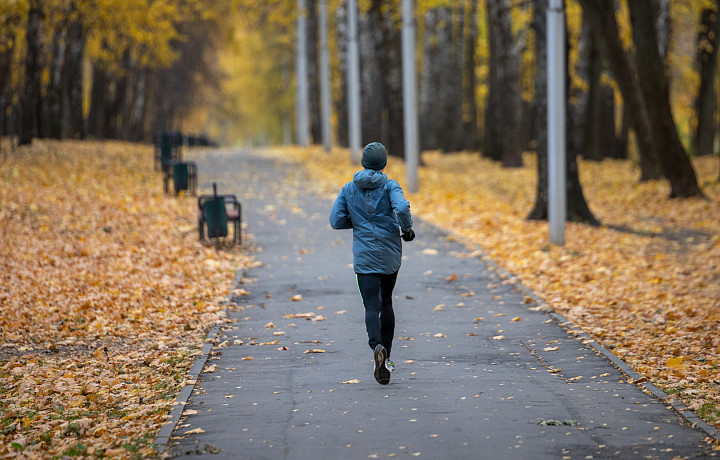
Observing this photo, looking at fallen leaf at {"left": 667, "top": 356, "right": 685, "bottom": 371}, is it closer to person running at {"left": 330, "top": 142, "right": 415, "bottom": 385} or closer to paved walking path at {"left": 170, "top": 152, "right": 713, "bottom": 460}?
paved walking path at {"left": 170, "top": 152, "right": 713, "bottom": 460}

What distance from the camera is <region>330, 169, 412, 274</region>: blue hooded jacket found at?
7.68m

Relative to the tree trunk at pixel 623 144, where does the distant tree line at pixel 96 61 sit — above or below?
above

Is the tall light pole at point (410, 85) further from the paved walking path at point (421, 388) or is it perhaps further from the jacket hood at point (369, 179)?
the jacket hood at point (369, 179)

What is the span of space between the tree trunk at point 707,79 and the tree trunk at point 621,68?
6.85 metres

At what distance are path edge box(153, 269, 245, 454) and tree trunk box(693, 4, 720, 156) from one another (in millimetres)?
23701

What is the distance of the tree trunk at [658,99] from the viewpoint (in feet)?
70.3

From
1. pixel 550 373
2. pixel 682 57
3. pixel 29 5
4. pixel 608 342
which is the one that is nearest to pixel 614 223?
pixel 608 342

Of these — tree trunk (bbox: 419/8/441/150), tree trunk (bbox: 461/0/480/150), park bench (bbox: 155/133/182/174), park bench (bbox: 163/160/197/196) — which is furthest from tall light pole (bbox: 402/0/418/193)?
tree trunk (bbox: 419/8/441/150)

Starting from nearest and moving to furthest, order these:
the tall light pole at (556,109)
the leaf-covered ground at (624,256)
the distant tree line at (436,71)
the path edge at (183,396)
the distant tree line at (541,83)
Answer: the path edge at (183,396) < the leaf-covered ground at (624,256) < the tall light pole at (556,109) < the distant tree line at (541,83) < the distant tree line at (436,71)

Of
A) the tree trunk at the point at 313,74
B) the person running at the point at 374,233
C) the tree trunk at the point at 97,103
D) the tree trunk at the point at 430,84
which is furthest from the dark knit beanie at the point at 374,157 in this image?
the tree trunk at the point at 313,74

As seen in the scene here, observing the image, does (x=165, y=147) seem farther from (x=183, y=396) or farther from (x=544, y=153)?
(x=183, y=396)

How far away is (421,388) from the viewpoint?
7582 millimetres

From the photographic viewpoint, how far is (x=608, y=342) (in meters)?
9.42

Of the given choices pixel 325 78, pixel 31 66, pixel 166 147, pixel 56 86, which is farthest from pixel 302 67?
pixel 31 66
